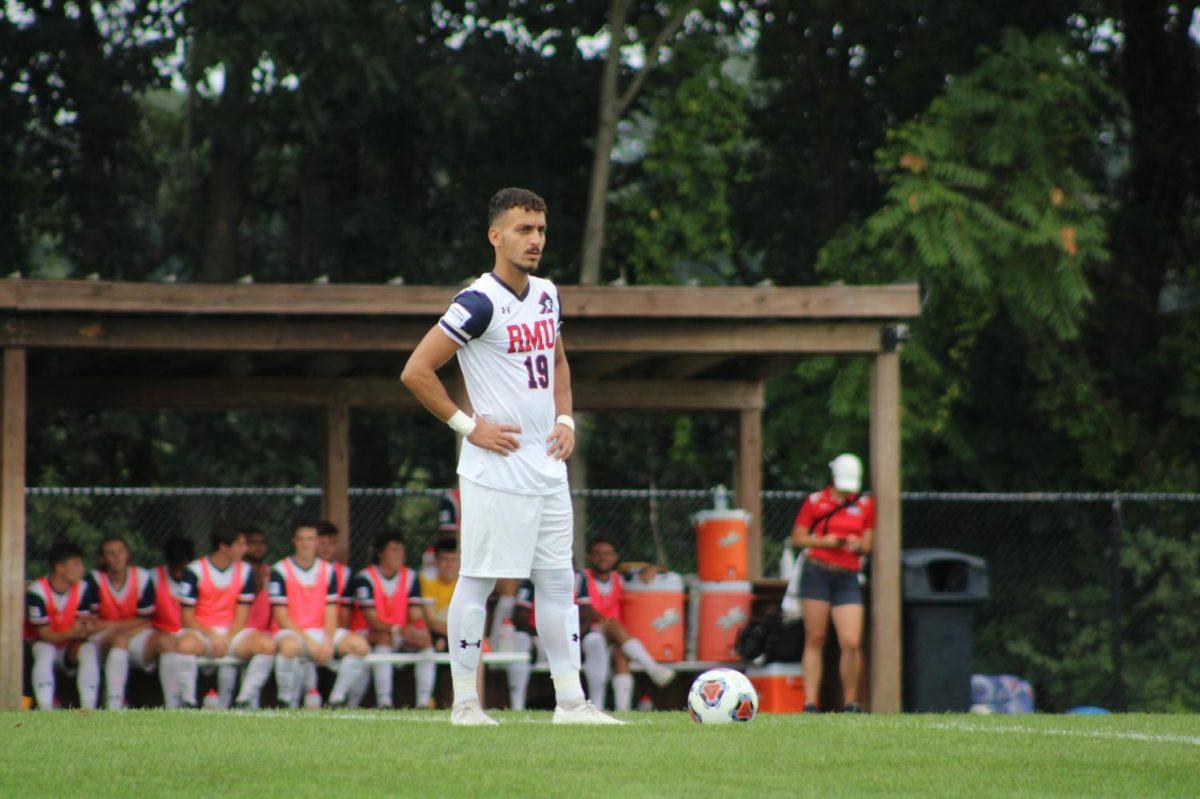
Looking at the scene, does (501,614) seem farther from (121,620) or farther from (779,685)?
(121,620)

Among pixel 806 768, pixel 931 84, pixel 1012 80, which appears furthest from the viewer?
pixel 931 84

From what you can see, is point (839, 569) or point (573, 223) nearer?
point (839, 569)

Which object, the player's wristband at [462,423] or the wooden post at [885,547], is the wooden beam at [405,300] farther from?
the player's wristband at [462,423]

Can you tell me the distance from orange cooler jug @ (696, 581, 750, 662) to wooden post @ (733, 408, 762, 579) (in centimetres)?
146

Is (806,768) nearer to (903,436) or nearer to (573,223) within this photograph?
(903,436)

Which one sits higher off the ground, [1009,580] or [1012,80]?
[1012,80]

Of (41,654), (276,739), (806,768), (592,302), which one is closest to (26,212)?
(41,654)

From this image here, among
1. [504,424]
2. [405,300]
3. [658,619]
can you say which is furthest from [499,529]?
[658,619]

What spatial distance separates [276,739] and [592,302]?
6.06 m

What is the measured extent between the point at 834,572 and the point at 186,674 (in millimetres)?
4314

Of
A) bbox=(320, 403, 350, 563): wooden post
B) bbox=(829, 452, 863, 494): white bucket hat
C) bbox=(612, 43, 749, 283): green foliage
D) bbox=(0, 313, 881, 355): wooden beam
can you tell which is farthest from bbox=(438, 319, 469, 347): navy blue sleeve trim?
bbox=(612, 43, 749, 283): green foliage

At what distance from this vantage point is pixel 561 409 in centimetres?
734

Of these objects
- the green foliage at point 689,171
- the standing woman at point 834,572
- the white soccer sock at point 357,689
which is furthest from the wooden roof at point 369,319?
the green foliage at point 689,171

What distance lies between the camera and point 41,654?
13.0 meters
